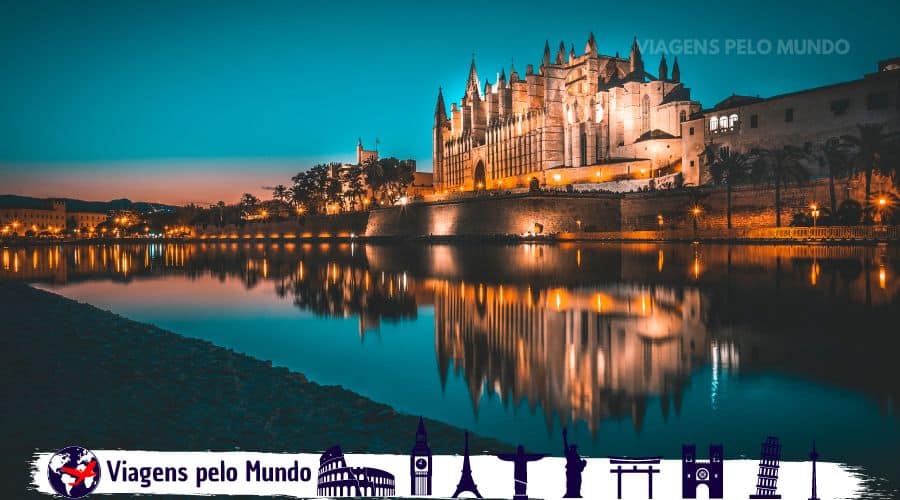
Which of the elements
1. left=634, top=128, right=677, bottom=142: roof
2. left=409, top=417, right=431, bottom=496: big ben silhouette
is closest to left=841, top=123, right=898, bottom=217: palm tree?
left=634, top=128, right=677, bottom=142: roof

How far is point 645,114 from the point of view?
7325 cm

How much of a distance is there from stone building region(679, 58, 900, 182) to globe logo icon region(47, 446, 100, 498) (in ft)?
178

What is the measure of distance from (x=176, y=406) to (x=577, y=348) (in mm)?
6093

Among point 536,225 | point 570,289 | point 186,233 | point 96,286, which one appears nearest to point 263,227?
point 186,233

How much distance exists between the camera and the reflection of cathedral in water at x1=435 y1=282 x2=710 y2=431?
23.3ft

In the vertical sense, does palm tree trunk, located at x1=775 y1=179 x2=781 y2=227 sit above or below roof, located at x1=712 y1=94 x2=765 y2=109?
below

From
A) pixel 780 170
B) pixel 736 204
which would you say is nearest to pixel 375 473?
pixel 780 170

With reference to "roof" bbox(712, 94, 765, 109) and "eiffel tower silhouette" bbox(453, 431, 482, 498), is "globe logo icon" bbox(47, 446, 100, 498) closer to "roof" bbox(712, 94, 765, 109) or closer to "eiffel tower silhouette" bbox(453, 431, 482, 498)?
"eiffel tower silhouette" bbox(453, 431, 482, 498)

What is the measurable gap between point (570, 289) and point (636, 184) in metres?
51.9

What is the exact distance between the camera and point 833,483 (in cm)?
433

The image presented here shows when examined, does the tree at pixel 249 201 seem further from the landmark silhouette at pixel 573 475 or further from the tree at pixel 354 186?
the landmark silhouette at pixel 573 475

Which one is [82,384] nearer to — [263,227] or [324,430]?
[324,430]

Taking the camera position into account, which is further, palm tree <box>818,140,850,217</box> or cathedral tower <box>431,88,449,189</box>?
cathedral tower <box>431,88,449,189</box>

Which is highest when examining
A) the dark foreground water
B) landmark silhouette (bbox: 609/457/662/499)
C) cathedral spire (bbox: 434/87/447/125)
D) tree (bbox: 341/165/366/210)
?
cathedral spire (bbox: 434/87/447/125)
